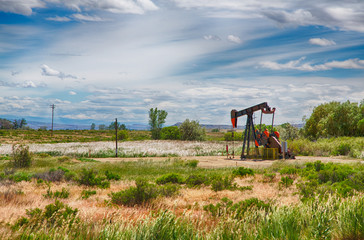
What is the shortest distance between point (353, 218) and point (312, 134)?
35.5m

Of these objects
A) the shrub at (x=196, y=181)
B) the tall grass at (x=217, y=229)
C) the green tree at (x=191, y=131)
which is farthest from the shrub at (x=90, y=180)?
the green tree at (x=191, y=131)

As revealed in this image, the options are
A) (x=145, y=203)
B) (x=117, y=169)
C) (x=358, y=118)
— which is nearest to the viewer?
(x=145, y=203)

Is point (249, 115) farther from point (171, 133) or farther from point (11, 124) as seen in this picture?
point (11, 124)

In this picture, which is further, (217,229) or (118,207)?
(118,207)

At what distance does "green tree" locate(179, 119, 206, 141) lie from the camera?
56156mm

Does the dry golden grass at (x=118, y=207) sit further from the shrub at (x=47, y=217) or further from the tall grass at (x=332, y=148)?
the tall grass at (x=332, y=148)

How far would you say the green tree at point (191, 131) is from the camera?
56156 mm

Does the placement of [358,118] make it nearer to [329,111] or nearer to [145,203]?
[329,111]

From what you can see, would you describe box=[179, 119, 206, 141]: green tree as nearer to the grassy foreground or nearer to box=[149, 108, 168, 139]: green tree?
box=[149, 108, 168, 139]: green tree

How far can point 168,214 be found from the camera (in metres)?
4.73

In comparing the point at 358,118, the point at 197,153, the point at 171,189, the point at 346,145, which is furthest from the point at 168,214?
the point at 358,118

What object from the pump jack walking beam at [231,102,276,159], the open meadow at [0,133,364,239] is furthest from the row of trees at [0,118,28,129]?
the open meadow at [0,133,364,239]

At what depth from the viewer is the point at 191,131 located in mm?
56156

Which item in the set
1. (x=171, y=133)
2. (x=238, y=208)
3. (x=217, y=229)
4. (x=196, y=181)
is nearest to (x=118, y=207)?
(x=238, y=208)
